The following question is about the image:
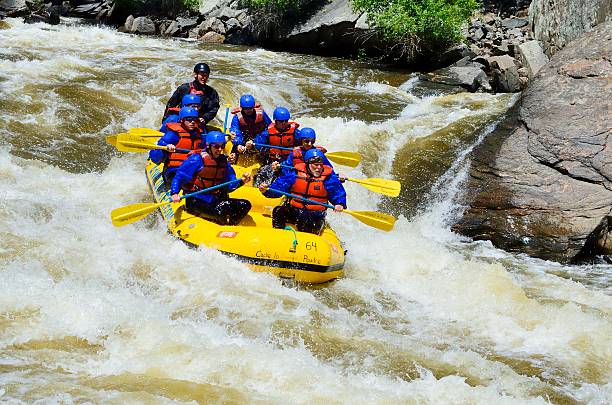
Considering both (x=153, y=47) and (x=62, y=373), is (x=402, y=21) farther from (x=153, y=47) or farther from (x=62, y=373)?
(x=62, y=373)

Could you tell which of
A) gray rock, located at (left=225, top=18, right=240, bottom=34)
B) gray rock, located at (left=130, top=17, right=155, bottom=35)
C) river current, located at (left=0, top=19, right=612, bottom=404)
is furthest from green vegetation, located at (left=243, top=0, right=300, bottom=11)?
river current, located at (left=0, top=19, right=612, bottom=404)

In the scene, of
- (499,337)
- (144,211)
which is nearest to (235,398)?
(499,337)

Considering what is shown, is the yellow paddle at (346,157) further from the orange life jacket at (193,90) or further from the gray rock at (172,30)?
the gray rock at (172,30)

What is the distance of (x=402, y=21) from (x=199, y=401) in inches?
498

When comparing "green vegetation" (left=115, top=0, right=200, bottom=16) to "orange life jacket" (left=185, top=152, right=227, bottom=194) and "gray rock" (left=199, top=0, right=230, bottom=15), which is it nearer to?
"gray rock" (left=199, top=0, right=230, bottom=15)

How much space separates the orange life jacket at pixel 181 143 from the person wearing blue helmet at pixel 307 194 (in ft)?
4.12

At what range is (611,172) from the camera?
739 centimetres

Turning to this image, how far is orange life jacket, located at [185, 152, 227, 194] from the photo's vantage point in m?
6.38

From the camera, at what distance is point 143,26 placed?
20328 millimetres

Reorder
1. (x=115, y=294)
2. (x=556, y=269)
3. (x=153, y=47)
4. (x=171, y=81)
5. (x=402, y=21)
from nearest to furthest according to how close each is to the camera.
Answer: (x=115, y=294), (x=556, y=269), (x=171, y=81), (x=402, y=21), (x=153, y=47)

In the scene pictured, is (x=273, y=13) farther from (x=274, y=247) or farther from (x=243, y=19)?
(x=274, y=247)

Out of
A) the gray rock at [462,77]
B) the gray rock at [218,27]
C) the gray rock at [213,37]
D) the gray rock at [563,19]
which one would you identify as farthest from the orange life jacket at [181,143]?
the gray rock at [218,27]

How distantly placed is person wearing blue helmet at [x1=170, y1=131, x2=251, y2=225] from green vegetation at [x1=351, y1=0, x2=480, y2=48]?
972cm

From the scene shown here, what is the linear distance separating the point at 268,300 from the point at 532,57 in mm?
10405
